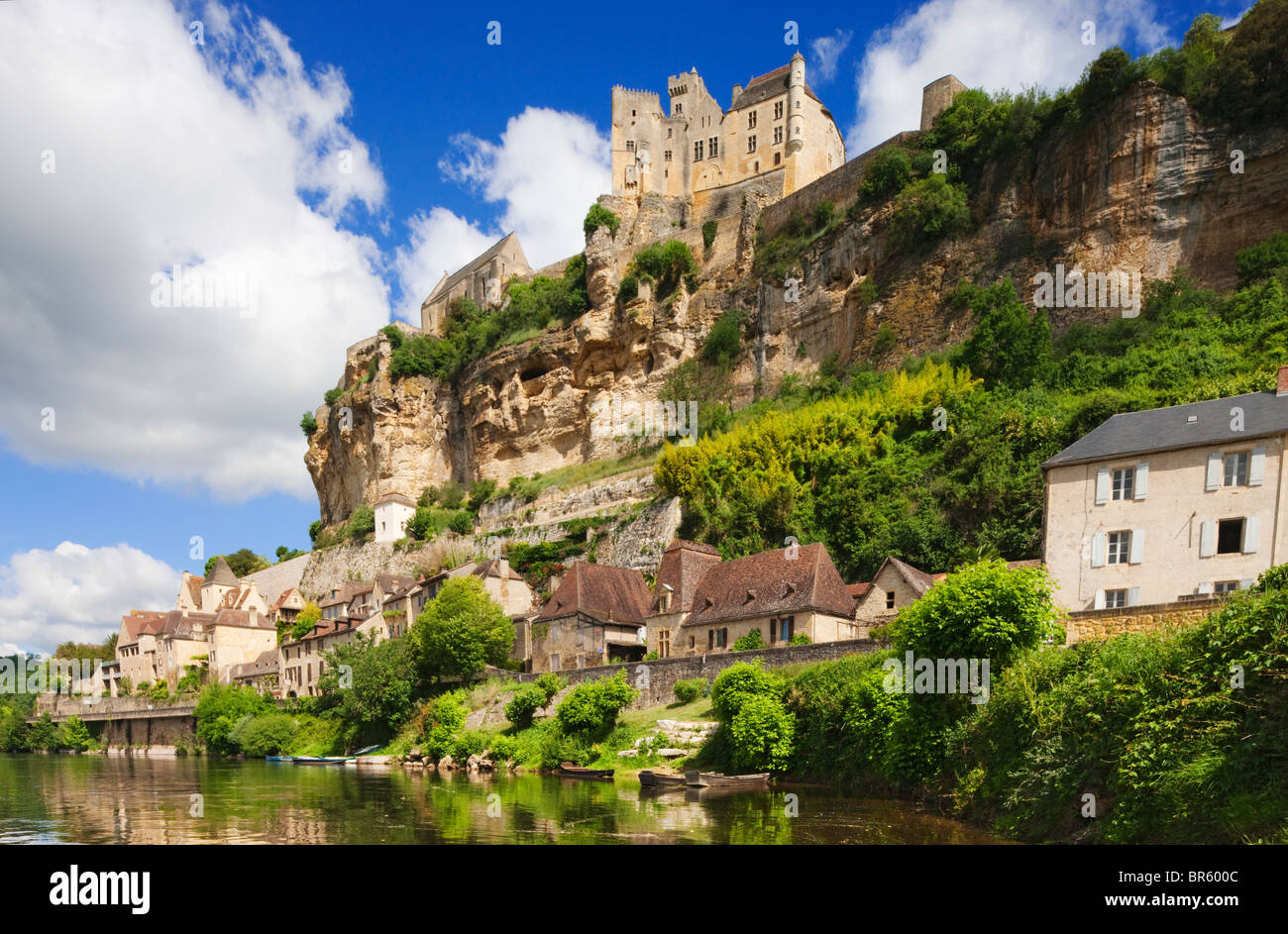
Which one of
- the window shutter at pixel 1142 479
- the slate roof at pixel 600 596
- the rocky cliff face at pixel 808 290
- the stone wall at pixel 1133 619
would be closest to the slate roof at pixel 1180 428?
the window shutter at pixel 1142 479

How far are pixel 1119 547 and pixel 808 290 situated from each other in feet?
119

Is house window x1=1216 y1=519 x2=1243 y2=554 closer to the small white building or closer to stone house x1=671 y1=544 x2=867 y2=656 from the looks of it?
stone house x1=671 y1=544 x2=867 y2=656

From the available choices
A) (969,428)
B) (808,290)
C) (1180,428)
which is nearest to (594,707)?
(969,428)

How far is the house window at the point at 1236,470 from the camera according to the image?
24.1 m

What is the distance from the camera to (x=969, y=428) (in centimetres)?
3850

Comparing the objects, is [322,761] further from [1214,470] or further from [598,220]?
[598,220]

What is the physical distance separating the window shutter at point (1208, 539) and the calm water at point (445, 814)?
36.0 feet

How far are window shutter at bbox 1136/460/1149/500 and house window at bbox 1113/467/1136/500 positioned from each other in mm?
162

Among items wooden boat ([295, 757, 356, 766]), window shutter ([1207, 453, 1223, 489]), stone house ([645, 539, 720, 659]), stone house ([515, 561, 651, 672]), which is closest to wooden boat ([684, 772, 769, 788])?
stone house ([645, 539, 720, 659])

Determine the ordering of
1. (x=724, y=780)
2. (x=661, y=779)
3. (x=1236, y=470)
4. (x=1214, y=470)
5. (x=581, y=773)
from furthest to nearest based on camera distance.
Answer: (x=581, y=773) < (x=661, y=779) < (x=724, y=780) < (x=1214, y=470) < (x=1236, y=470)
